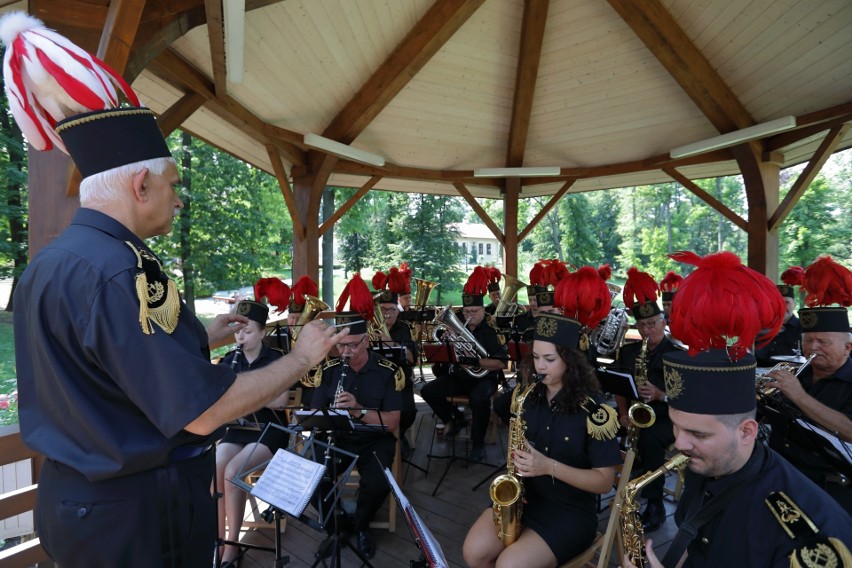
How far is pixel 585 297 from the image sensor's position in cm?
426

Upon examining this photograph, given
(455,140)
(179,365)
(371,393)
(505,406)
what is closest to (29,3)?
(179,365)

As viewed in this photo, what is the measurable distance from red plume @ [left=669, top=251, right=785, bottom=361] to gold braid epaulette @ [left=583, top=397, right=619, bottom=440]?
95cm

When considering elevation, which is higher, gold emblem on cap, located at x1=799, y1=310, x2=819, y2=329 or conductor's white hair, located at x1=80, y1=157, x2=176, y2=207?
conductor's white hair, located at x1=80, y1=157, x2=176, y2=207

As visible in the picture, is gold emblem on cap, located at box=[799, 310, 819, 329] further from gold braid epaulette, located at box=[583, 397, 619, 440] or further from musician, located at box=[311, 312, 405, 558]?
musician, located at box=[311, 312, 405, 558]

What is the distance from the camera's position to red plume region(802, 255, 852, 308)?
4645mm

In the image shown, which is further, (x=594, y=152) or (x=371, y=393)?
(x=594, y=152)

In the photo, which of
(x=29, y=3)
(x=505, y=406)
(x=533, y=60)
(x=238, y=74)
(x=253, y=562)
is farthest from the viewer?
(x=533, y=60)

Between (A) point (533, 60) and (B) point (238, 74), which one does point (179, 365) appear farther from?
(A) point (533, 60)

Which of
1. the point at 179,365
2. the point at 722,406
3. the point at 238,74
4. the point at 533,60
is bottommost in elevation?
the point at 722,406

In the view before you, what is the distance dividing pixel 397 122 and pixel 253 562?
23.3 feet

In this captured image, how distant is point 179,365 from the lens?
1.39 meters

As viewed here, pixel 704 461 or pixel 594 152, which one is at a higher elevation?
pixel 594 152

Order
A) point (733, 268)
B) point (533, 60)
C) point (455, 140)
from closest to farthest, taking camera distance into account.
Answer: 1. point (733, 268)
2. point (533, 60)
3. point (455, 140)

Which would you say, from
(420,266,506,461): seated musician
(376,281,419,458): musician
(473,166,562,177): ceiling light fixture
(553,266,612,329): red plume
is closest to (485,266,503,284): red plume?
(473,166,562,177): ceiling light fixture
